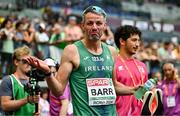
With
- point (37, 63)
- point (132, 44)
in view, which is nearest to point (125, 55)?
point (132, 44)

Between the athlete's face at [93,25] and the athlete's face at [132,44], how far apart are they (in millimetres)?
1854

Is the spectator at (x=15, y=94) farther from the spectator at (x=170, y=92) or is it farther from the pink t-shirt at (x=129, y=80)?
the spectator at (x=170, y=92)

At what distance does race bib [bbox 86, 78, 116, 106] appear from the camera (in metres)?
5.45

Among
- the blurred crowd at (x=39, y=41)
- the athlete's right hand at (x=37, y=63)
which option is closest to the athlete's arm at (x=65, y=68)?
the athlete's right hand at (x=37, y=63)

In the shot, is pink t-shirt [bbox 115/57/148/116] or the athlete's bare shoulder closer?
the athlete's bare shoulder

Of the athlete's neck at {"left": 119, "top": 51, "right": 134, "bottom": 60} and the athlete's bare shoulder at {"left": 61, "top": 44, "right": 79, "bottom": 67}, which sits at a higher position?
the athlete's bare shoulder at {"left": 61, "top": 44, "right": 79, "bottom": 67}

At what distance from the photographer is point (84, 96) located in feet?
17.9

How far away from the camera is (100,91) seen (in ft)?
18.2

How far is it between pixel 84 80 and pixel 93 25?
554mm

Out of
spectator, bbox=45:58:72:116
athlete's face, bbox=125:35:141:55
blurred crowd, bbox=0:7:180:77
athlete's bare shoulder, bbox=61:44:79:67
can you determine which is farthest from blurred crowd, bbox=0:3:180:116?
athlete's bare shoulder, bbox=61:44:79:67

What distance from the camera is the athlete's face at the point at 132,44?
735 cm

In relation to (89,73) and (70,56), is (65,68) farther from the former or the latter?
(89,73)

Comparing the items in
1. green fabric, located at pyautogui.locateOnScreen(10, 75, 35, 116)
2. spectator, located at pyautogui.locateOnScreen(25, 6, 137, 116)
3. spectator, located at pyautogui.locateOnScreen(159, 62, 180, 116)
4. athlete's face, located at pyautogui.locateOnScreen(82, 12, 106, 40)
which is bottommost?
spectator, located at pyautogui.locateOnScreen(159, 62, 180, 116)

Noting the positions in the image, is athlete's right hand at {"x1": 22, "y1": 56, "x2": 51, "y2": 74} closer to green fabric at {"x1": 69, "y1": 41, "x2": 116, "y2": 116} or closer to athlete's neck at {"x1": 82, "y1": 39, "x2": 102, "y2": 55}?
green fabric at {"x1": 69, "y1": 41, "x2": 116, "y2": 116}
